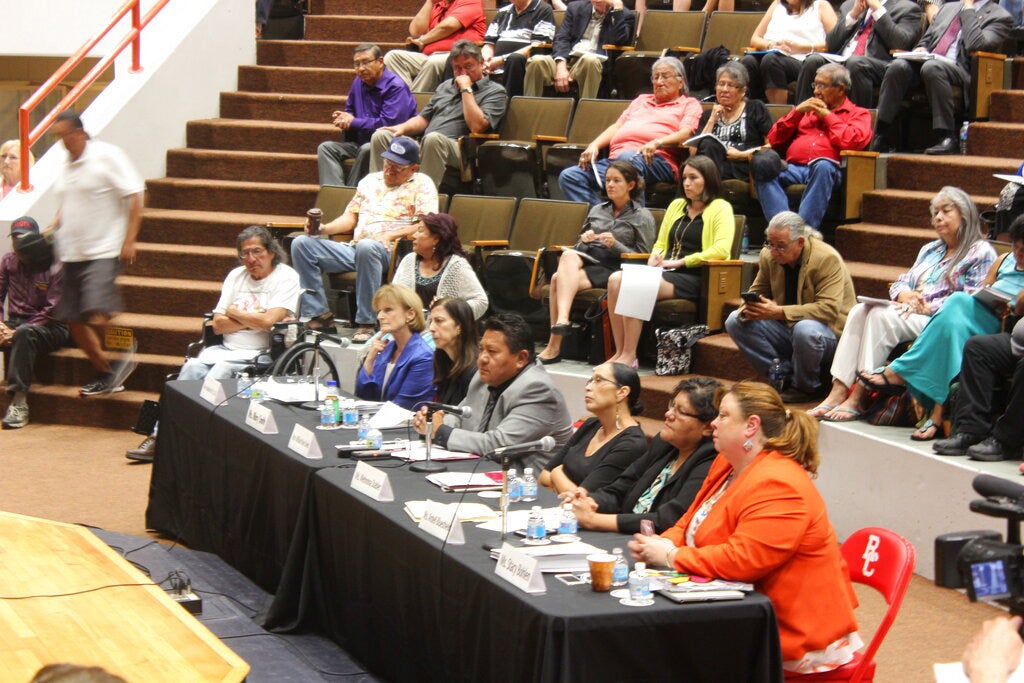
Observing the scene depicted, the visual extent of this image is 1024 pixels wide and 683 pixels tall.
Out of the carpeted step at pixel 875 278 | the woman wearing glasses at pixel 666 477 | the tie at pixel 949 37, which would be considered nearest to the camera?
the woman wearing glasses at pixel 666 477

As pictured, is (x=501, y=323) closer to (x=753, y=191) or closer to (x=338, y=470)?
(x=338, y=470)

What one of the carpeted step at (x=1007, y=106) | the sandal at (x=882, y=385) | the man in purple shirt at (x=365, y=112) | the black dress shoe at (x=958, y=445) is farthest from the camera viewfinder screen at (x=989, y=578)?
the man in purple shirt at (x=365, y=112)

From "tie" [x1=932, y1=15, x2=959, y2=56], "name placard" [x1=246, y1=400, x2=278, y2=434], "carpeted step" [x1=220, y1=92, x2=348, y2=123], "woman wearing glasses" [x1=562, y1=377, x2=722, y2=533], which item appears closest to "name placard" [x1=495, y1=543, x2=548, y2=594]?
"woman wearing glasses" [x1=562, y1=377, x2=722, y2=533]

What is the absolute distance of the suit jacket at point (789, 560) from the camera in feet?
10.3

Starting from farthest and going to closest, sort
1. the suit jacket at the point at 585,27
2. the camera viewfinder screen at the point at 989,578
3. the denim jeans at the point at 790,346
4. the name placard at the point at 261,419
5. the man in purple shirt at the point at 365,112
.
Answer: the suit jacket at the point at 585,27
the man in purple shirt at the point at 365,112
the denim jeans at the point at 790,346
the name placard at the point at 261,419
the camera viewfinder screen at the point at 989,578

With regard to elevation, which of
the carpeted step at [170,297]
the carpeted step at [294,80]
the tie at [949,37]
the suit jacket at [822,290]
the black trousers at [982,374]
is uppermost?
the tie at [949,37]

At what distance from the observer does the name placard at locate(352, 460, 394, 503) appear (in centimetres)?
384

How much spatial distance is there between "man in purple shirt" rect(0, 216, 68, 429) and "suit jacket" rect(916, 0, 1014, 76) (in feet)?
16.1

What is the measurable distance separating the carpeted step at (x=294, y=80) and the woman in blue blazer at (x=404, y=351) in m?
4.30

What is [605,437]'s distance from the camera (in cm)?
431

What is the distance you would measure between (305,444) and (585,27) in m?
4.76

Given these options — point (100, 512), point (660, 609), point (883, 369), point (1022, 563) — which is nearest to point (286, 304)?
point (100, 512)

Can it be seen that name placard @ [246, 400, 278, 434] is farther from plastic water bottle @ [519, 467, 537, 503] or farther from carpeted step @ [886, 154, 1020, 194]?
carpeted step @ [886, 154, 1020, 194]

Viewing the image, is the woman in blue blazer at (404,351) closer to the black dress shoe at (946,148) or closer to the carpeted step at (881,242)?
the carpeted step at (881,242)
